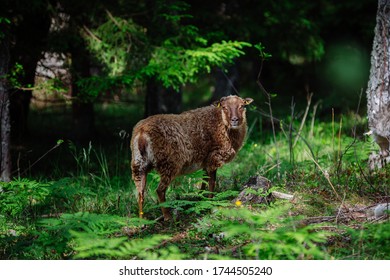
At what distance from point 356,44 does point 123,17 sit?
925 centimetres

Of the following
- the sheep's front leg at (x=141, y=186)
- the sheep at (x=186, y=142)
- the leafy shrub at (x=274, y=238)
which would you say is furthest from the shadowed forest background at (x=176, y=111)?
the sheep at (x=186, y=142)

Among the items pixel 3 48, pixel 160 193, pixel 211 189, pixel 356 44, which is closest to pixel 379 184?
pixel 211 189

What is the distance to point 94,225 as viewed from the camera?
4.78 meters

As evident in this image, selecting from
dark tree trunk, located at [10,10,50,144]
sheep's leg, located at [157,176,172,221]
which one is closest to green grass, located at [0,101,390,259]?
sheep's leg, located at [157,176,172,221]

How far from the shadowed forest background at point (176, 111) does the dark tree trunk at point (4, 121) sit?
0.06 m

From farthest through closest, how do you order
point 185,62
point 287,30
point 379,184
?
point 287,30
point 185,62
point 379,184

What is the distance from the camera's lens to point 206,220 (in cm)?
557

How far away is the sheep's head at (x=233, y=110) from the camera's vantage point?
6906 mm

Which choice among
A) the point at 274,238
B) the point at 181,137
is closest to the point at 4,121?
the point at 181,137

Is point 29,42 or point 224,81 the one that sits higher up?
point 29,42

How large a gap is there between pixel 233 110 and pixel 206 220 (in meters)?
1.96

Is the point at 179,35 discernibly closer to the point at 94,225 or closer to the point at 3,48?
the point at 3,48

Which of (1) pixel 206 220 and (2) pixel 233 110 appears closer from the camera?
(1) pixel 206 220

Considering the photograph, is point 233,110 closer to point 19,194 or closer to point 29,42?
point 19,194
